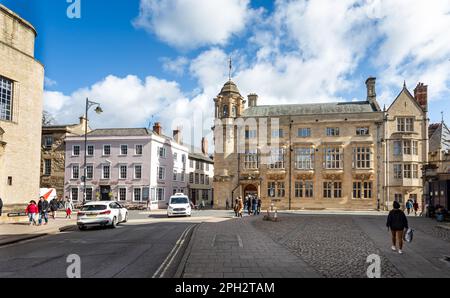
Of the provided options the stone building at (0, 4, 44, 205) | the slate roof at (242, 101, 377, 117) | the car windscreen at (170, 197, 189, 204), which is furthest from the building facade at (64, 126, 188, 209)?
the stone building at (0, 4, 44, 205)

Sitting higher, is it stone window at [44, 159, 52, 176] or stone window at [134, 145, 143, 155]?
stone window at [134, 145, 143, 155]

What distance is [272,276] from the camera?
7.98 m

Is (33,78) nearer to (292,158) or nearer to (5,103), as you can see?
(5,103)

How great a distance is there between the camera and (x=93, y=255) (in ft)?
37.0

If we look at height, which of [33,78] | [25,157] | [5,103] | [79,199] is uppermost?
[33,78]

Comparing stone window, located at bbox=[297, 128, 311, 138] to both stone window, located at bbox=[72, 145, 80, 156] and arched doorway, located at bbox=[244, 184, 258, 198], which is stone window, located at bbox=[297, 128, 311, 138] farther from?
stone window, located at bbox=[72, 145, 80, 156]

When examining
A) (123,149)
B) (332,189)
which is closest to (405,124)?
(332,189)

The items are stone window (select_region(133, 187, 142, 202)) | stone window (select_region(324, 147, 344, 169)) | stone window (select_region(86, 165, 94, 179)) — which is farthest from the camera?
stone window (select_region(86, 165, 94, 179))

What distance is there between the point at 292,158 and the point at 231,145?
8085mm

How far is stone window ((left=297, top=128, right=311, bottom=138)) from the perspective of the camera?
4472 centimetres

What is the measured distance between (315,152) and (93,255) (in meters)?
36.5

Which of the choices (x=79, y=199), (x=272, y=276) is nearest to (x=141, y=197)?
(x=79, y=199)

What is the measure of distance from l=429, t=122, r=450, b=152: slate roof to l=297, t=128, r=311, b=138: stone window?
2064cm
